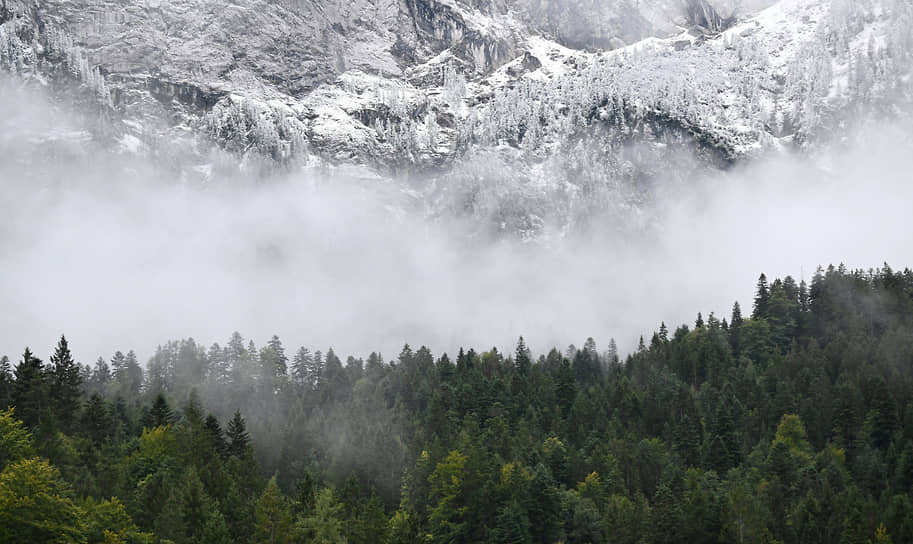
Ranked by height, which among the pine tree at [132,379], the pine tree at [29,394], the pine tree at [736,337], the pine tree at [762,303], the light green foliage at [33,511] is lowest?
the light green foliage at [33,511]

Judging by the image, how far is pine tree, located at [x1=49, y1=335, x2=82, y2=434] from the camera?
9488 centimetres

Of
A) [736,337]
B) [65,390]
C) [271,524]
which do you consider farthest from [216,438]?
[736,337]

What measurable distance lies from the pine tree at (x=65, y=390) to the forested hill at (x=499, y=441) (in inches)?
12.4

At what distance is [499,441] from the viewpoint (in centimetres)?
11100

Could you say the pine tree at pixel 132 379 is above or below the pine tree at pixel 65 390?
above

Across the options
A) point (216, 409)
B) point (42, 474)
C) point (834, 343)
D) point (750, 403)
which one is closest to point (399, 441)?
point (216, 409)

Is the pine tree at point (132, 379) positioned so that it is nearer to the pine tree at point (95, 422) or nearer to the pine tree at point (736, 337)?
the pine tree at point (95, 422)

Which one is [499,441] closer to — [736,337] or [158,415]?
[158,415]

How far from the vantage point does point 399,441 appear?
115 meters

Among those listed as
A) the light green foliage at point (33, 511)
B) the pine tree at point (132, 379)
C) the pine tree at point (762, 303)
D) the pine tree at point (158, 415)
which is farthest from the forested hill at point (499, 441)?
the pine tree at point (132, 379)

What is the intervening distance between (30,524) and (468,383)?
9626cm

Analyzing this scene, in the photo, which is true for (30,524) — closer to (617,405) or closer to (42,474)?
(42,474)

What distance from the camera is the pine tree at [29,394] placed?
89250mm

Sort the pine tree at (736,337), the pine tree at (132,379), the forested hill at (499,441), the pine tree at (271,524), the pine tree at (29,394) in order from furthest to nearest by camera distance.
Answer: the pine tree at (736,337), the pine tree at (132,379), the pine tree at (29,394), the forested hill at (499,441), the pine tree at (271,524)
